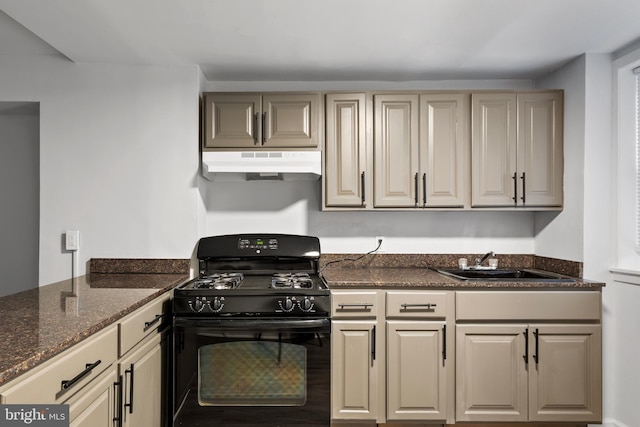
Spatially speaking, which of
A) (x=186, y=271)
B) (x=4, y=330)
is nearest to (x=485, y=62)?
(x=186, y=271)

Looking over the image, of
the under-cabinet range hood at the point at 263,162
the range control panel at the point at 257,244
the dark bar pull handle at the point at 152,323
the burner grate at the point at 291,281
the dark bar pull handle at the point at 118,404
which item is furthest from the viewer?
the range control panel at the point at 257,244

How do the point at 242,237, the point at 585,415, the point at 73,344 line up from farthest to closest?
the point at 242,237 < the point at 585,415 < the point at 73,344

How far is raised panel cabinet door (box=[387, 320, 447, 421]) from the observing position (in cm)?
232

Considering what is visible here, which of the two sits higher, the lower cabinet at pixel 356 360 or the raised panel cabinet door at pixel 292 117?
the raised panel cabinet door at pixel 292 117

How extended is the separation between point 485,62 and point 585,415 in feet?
7.08

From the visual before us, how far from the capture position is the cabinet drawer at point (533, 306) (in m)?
2.30

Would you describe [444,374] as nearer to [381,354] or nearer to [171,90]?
[381,354]

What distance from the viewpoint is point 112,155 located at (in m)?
2.60

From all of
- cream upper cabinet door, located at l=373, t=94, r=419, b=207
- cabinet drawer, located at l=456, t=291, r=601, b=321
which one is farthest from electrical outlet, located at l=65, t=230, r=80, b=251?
cabinet drawer, located at l=456, t=291, r=601, b=321

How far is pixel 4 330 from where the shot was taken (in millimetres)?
1291

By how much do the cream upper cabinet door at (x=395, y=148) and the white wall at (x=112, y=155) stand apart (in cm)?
117

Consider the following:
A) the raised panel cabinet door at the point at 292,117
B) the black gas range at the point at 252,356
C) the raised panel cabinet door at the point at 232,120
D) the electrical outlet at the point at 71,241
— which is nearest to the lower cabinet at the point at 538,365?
the black gas range at the point at 252,356

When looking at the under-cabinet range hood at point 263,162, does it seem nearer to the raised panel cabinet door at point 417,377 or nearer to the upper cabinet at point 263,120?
the upper cabinet at point 263,120

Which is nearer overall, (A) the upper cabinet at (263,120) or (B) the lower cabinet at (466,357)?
(B) the lower cabinet at (466,357)
